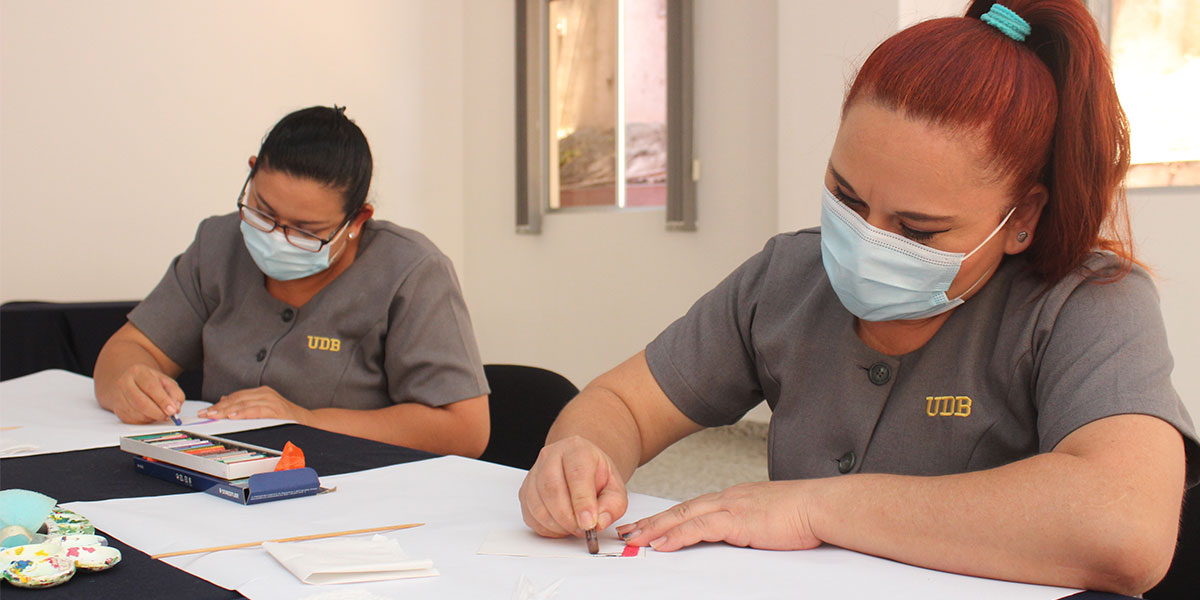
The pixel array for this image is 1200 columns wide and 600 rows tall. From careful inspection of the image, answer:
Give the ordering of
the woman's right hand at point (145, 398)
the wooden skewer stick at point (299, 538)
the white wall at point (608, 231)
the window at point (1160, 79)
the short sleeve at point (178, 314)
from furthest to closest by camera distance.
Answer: the white wall at point (608, 231) < the window at point (1160, 79) < the short sleeve at point (178, 314) < the woman's right hand at point (145, 398) < the wooden skewer stick at point (299, 538)

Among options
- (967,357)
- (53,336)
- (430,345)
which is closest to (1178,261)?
(967,357)

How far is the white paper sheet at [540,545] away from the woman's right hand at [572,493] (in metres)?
0.01

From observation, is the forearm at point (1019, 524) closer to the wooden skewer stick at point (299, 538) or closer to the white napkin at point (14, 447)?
the wooden skewer stick at point (299, 538)

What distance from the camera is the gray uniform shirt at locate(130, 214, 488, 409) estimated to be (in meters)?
1.85

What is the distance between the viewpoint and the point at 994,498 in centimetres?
87

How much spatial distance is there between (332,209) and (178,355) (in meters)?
0.53

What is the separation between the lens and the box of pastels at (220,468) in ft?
3.61

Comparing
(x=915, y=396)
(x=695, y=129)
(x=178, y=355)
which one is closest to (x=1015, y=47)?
(x=915, y=396)

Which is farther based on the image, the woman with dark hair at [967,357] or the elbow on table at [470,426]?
the elbow on table at [470,426]

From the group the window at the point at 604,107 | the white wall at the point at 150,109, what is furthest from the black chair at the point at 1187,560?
the window at the point at 604,107

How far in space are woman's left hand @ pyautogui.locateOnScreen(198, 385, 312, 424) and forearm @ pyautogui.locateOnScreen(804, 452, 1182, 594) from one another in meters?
1.04

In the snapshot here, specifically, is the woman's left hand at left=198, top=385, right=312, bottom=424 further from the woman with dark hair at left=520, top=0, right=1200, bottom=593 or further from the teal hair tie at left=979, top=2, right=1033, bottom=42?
the teal hair tie at left=979, top=2, right=1033, bottom=42

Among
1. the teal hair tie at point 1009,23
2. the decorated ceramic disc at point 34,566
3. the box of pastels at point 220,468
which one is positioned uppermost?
the teal hair tie at point 1009,23

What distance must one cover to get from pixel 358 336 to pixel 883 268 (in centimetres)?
114
